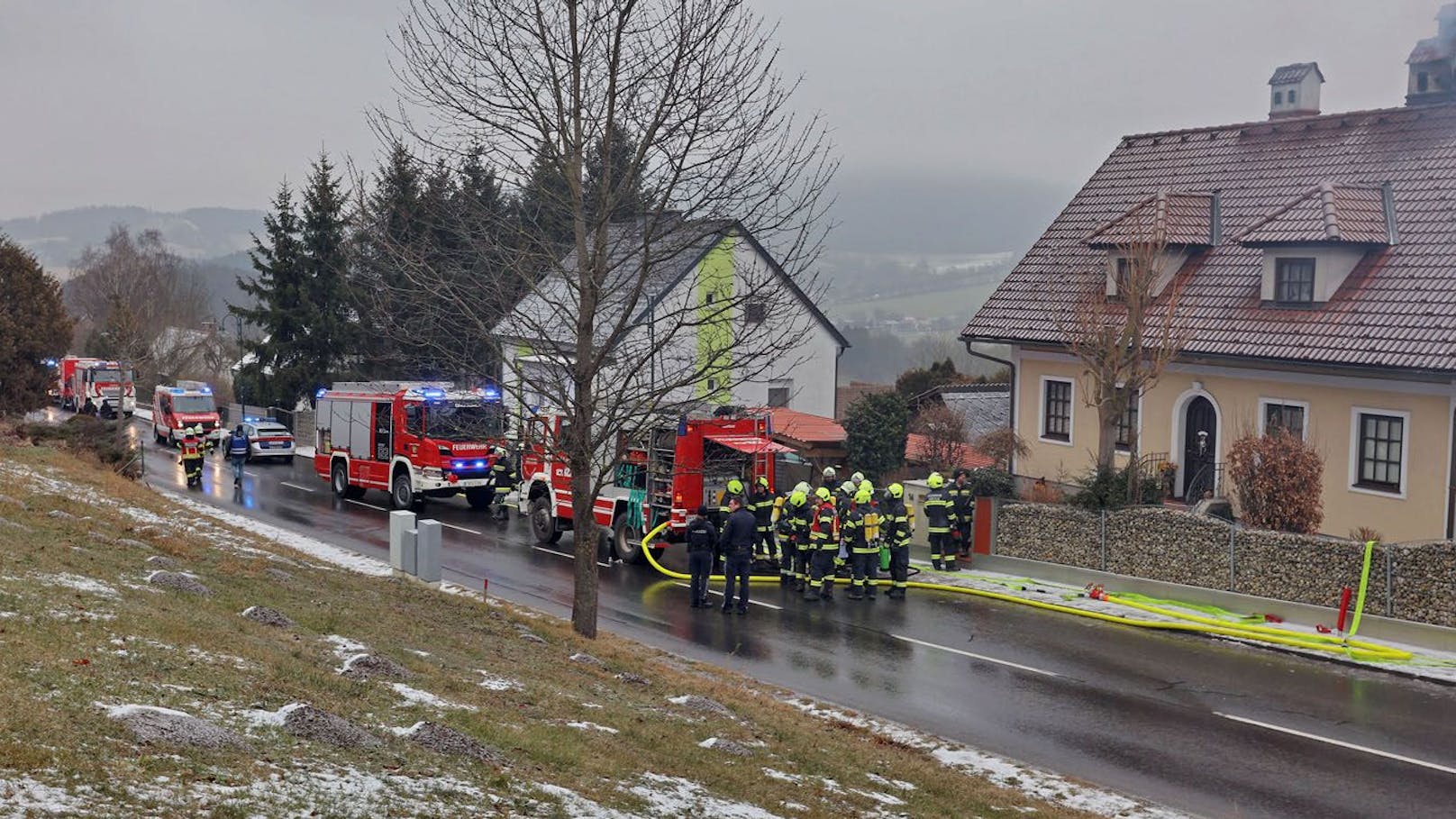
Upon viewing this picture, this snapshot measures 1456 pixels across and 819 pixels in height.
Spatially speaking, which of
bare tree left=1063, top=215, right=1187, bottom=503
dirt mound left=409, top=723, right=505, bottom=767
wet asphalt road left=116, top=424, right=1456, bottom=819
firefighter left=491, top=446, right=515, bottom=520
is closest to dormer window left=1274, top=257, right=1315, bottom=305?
bare tree left=1063, top=215, right=1187, bottom=503

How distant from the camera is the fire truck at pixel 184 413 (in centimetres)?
4550

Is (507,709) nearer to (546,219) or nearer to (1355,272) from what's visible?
(546,219)

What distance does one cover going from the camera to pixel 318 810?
647 centimetres

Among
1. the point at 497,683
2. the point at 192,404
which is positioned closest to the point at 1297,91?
the point at 497,683

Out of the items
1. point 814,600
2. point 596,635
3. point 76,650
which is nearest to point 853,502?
point 814,600

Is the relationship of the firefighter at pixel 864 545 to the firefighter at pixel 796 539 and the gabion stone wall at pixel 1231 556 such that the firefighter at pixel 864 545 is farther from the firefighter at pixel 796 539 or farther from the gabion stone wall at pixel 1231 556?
the gabion stone wall at pixel 1231 556

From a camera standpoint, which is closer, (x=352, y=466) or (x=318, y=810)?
(x=318, y=810)

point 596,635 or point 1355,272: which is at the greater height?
point 1355,272

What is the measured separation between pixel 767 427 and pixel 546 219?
7559 mm

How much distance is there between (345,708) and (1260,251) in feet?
69.1

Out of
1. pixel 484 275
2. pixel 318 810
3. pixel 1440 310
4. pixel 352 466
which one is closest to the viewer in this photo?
pixel 318 810

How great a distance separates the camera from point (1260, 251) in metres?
25.0

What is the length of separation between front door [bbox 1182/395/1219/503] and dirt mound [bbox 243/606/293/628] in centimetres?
1768

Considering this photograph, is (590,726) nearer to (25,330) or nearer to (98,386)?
(25,330)
